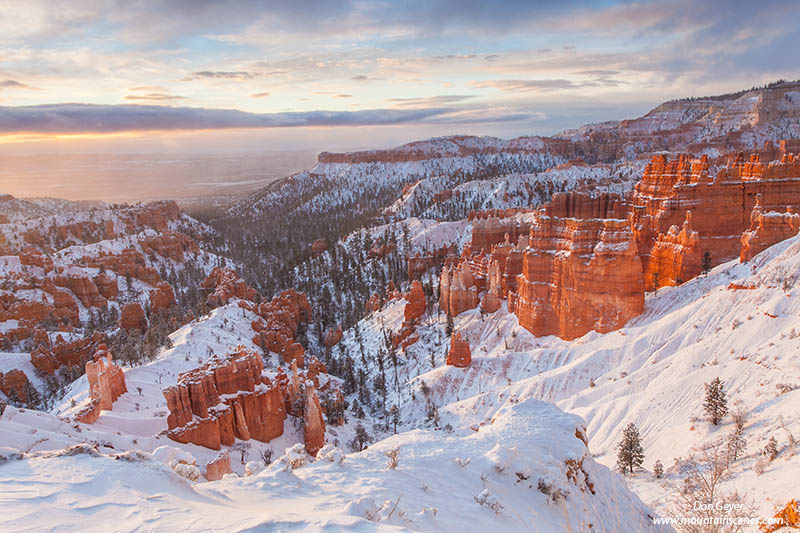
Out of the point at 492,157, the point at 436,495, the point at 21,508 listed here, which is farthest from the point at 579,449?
the point at 492,157

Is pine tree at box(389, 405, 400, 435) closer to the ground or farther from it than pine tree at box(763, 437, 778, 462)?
closer to the ground

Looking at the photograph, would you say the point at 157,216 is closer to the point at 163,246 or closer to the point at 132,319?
the point at 163,246

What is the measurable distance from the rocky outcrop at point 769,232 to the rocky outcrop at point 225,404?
104ft

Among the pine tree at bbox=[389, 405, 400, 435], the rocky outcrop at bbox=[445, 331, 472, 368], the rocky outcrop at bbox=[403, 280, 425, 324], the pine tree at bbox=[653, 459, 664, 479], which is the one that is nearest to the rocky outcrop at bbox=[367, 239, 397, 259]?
the rocky outcrop at bbox=[403, 280, 425, 324]

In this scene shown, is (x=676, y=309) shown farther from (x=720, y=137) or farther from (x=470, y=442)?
(x=720, y=137)

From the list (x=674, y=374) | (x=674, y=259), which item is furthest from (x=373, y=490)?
(x=674, y=259)

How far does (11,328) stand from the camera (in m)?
53.1

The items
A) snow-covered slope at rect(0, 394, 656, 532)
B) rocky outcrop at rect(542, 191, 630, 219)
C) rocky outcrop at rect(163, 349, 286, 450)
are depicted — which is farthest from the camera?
rocky outcrop at rect(542, 191, 630, 219)

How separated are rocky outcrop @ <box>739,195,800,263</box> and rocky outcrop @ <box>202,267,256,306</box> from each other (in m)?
53.6

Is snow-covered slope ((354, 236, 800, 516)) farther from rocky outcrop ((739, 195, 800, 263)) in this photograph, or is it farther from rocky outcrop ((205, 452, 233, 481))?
rocky outcrop ((205, 452, 233, 481))

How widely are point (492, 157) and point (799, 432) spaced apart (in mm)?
180536

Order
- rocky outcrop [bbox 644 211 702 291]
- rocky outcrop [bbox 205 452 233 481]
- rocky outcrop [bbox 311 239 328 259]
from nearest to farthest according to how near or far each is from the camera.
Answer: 1. rocky outcrop [bbox 205 452 233 481]
2. rocky outcrop [bbox 644 211 702 291]
3. rocky outcrop [bbox 311 239 328 259]

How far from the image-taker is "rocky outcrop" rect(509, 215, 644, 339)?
31172mm

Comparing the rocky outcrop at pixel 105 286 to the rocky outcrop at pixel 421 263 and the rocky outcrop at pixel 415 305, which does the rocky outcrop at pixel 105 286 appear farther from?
the rocky outcrop at pixel 415 305
